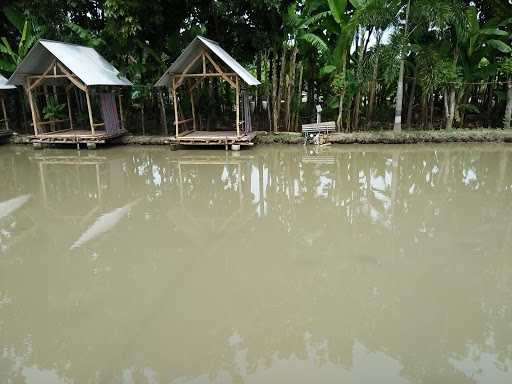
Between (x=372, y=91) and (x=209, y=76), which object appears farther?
(x=372, y=91)

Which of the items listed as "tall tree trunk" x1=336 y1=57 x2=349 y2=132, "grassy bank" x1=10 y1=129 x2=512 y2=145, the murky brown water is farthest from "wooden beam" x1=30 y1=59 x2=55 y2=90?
"tall tree trunk" x1=336 y1=57 x2=349 y2=132

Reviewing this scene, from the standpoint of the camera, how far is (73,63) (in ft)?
39.7

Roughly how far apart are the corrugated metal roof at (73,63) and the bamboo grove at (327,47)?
0.78 m

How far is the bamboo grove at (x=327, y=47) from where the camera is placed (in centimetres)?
1233

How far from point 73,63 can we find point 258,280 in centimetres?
1042

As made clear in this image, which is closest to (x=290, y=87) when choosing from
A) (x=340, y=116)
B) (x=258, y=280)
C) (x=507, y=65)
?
(x=340, y=116)

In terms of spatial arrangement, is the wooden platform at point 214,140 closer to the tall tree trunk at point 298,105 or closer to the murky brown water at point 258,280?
the tall tree trunk at point 298,105

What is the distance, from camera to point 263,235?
6.11 metres

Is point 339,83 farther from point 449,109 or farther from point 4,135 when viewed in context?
point 4,135

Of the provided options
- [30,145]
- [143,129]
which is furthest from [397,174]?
[30,145]

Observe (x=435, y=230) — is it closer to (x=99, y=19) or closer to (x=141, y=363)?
(x=141, y=363)

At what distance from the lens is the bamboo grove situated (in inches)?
485

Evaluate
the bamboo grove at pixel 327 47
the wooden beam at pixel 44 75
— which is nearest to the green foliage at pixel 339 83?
the bamboo grove at pixel 327 47

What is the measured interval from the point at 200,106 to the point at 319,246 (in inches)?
435
